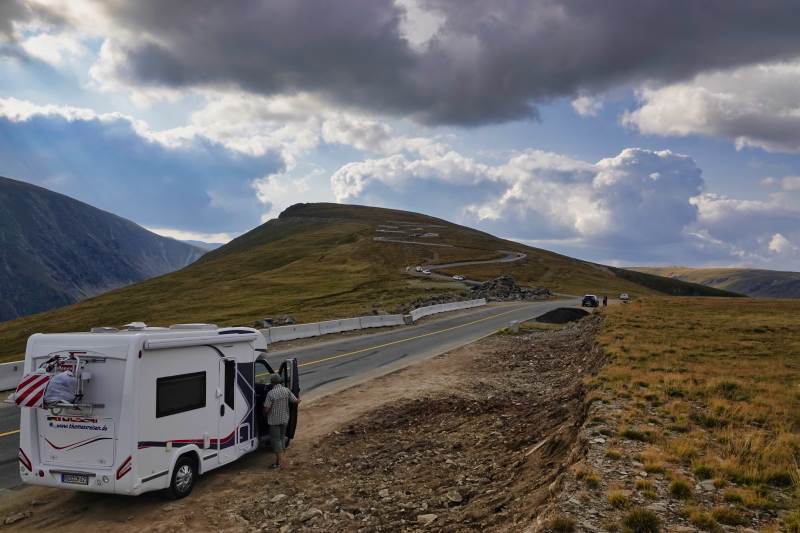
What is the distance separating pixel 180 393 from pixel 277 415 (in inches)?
111

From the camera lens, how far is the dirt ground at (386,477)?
9523mm

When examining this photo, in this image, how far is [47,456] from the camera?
10.3 meters

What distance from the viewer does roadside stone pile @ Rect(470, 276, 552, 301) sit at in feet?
252

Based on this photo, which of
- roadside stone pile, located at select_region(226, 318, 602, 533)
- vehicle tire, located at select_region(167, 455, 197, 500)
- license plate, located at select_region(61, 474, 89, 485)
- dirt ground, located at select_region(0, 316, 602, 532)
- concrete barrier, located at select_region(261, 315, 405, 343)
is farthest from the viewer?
concrete barrier, located at select_region(261, 315, 405, 343)

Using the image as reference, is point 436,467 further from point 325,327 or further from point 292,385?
point 325,327

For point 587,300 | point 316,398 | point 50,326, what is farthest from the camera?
point 50,326

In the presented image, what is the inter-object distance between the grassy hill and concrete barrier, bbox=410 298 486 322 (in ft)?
17.5

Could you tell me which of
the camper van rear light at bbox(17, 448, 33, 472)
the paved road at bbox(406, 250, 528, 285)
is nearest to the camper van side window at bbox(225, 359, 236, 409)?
the camper van rear light at bbox(17, 448, 33, 472)

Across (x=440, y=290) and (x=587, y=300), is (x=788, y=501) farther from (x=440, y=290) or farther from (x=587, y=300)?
(x=440, y=290)

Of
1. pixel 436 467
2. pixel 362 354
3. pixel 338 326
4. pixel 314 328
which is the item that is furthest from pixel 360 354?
pixel 436 467

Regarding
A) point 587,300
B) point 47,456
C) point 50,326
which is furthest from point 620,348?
point 50,326

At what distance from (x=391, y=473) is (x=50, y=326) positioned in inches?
3431

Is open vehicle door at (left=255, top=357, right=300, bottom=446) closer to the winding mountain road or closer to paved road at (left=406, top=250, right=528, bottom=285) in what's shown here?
the winding mountain road

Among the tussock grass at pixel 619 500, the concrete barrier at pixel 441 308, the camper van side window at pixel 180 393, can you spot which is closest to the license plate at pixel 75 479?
the camper van side window at pixel 180 393
